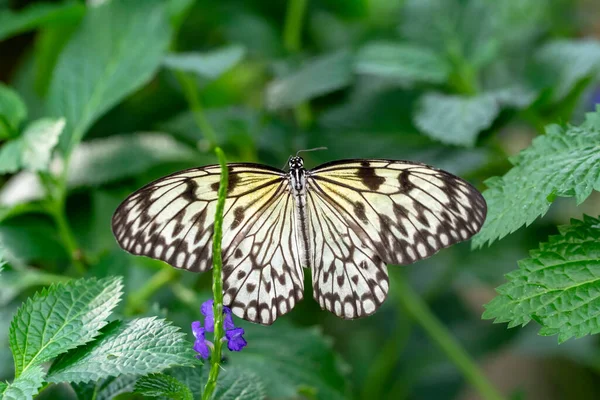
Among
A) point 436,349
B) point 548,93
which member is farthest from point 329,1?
point 436,349

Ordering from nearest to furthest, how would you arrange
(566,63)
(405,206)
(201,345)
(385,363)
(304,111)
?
(201,345) < (405,206) < (566,63) < (304,111) < (385,363)

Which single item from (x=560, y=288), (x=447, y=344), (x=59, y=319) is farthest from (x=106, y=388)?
(x=447, y=344)

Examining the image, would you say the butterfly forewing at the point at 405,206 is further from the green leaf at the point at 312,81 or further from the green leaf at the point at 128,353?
the green leaf at the point at 312,81

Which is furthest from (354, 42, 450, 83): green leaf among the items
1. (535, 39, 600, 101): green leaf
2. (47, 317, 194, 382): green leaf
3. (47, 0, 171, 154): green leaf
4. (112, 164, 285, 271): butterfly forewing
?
(47, 317, 194, 382): green leaf

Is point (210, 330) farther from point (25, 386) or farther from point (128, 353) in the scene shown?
point (25, 386)

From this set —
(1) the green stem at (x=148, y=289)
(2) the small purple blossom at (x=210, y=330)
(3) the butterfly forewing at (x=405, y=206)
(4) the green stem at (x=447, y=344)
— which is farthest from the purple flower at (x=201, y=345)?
(4) the green stem at (x=447, y=344)

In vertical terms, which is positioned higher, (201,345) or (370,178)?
(370,178)

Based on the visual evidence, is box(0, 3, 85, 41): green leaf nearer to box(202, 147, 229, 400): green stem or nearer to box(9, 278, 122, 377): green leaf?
box(9, 278, 122, 377): green leaf
